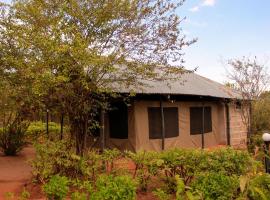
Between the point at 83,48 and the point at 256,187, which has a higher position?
the point at 83,48

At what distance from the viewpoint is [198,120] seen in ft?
55.7

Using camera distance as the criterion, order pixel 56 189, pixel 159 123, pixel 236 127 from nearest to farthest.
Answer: pixel 56 189, pixel 159 123, pixel 236 127

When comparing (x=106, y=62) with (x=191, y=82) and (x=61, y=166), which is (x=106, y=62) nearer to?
(x=61, y=166)

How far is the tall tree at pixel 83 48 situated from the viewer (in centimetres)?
793

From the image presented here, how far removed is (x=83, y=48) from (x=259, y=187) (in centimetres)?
413

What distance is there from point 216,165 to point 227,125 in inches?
459

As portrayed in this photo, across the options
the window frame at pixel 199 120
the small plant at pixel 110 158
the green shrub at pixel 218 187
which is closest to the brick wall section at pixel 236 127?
the window frame at pixel 199 120

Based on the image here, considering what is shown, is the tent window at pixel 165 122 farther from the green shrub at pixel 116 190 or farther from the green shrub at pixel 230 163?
the green shrub at pixel 116 190

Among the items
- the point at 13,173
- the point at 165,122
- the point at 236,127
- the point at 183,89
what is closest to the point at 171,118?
the point at 165,122

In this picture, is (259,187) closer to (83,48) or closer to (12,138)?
(83,48)

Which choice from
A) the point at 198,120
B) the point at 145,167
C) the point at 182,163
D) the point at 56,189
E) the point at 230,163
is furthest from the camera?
the point at 198,120

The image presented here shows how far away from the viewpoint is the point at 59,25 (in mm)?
8328

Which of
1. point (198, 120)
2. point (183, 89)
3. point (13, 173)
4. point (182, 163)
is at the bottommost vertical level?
point (13, 173)

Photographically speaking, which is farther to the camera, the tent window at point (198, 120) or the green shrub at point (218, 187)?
the tent window at point (198, 120)
